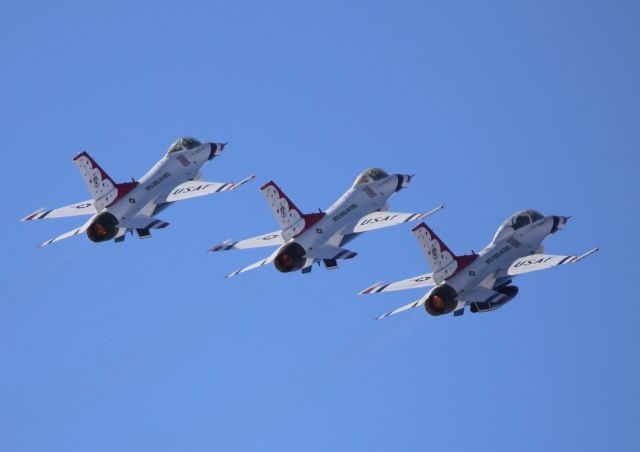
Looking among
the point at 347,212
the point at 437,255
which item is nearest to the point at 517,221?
the point at 437,255

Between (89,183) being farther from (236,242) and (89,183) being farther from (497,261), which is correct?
(497,261)

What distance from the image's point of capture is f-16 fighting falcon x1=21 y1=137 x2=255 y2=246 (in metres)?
122

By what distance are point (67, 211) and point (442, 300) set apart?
21.1 metres

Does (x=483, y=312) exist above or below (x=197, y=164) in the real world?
below

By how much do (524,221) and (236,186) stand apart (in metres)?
14.4

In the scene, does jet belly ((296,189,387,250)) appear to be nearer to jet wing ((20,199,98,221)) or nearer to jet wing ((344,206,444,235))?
jet wing ((344,206,444,235))

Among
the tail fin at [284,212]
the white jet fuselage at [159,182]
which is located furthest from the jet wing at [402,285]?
the white jet fuselage at [159,182]

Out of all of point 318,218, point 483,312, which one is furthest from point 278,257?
point 483,312

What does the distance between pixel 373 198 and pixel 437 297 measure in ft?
37.8

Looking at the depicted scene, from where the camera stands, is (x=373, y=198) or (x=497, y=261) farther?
(x=373, y=198)

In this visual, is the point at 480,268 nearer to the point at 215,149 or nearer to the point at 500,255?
the point at 500,255

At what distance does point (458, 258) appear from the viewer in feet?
383

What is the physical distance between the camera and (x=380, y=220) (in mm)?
124250

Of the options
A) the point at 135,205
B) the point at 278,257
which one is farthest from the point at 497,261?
the point at 135,205
